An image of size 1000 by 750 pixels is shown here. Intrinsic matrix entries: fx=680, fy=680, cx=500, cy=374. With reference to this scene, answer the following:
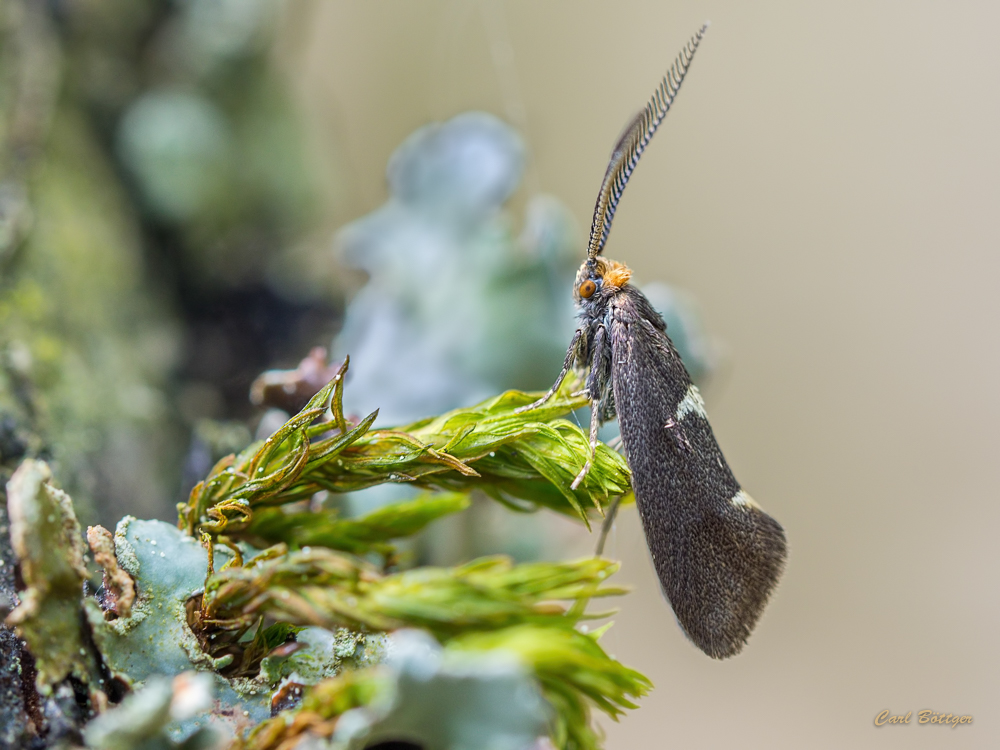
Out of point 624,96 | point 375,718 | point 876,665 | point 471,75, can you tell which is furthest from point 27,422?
point 624,96

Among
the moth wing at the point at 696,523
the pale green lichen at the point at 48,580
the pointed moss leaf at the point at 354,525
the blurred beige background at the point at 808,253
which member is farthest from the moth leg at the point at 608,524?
the blurred beige background at the point at 808,253

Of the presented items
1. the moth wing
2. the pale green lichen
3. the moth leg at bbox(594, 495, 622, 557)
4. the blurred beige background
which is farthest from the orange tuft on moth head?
the blurred beige background

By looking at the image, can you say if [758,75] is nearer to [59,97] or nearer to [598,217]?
[598,217]

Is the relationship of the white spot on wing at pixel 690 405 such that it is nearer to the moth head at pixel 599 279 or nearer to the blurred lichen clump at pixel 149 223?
the moth head at pixel 599 279

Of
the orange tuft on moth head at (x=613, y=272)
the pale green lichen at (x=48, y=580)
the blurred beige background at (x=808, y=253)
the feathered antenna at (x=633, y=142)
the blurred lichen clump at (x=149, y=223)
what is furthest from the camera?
the blurred beige background at (x=808, y=253)

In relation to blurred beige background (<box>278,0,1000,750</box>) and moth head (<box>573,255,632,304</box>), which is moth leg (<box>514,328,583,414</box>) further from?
blurred beige background (<box>278,0,1000,750</box>)

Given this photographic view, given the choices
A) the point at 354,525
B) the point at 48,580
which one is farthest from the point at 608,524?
the point at 48,580
